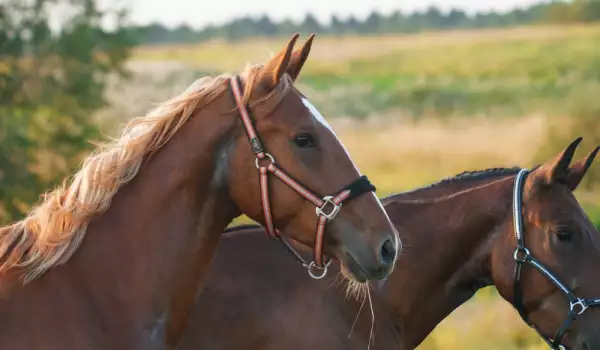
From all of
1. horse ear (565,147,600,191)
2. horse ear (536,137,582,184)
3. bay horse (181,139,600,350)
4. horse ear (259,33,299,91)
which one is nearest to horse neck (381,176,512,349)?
bay horse (181,139,600,350)

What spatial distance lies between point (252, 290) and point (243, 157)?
1353 millimetres

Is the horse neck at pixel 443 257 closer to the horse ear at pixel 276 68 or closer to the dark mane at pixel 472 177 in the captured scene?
the dark mane at pixel 472 177

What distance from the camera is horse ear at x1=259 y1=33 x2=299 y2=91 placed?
3.61 metres

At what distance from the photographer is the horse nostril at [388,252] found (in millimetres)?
3590

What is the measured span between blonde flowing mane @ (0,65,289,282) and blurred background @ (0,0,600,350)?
0.49 meters

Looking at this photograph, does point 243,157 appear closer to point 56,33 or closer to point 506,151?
point 56,33

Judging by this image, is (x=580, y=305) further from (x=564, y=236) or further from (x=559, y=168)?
(x=559, y=168)

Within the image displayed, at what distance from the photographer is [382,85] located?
59438 mm

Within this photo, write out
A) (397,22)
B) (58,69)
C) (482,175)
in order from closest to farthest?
1. (482,175)
2. (58,69)
3. (397,22)

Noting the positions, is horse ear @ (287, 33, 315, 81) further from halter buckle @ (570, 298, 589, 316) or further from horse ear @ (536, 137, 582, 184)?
halter buckle @ (570, 298, 589, 316)

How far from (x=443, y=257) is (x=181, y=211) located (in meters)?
2.00

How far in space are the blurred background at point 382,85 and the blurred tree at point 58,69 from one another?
0.13ft

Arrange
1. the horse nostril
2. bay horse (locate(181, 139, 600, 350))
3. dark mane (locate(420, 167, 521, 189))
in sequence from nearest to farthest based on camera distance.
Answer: the horse nostril
bay horse (locate(181, 139, 600, 350))
dark mane (locate(420, 167, 521, 189))

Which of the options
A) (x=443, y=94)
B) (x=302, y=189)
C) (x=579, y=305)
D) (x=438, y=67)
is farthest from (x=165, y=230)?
(x=438, y=67)
